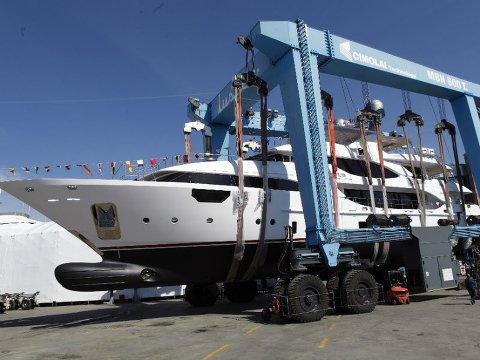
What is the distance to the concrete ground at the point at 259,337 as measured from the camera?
272 inches

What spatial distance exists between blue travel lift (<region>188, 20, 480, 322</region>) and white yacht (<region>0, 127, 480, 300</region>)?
2.41ft

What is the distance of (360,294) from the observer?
11.4 metres

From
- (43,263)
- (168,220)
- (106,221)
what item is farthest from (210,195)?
(43,263)

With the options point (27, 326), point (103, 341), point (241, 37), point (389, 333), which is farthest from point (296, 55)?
point (27, 326)

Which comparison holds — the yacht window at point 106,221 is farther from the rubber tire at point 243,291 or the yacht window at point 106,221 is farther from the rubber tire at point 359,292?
the rubber tire at point 359,292

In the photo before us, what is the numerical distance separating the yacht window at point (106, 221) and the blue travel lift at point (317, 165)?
3.97 metres

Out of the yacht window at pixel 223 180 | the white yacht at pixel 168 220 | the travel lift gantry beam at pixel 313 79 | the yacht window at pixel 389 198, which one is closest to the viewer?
the white yacht at pixel 168 220

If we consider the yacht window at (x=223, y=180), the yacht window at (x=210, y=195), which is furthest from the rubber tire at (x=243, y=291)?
the yacht window at (x=210, y=195)

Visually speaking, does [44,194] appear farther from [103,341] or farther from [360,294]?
[360,294]

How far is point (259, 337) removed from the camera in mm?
8523

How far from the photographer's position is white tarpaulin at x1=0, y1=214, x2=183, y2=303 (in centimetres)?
2148

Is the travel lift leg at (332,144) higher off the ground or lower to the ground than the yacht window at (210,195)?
higher

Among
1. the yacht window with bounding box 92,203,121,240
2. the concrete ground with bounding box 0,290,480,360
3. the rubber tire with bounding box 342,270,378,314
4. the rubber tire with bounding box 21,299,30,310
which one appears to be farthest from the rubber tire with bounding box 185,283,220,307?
the rubber tire with bounding box 21,299,30,310

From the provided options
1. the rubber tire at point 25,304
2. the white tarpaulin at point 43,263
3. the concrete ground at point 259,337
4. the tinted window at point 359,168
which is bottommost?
the concrete ground at point 259,337
